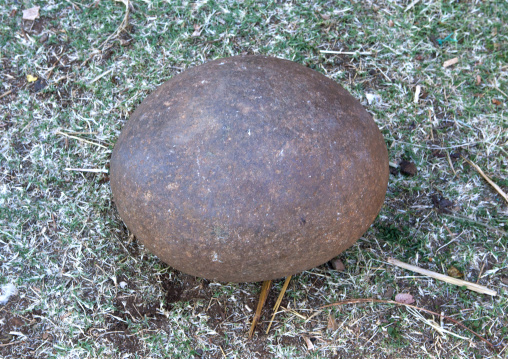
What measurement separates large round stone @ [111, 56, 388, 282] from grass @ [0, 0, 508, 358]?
61 centimetres

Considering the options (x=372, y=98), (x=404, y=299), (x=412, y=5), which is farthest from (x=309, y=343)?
(x=412, y=5)

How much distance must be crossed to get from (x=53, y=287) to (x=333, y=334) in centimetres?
167

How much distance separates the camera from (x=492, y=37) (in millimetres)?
3172

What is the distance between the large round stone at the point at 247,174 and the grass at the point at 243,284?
23.9 inches

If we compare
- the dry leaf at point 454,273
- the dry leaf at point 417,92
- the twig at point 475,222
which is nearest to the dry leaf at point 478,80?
the dry leaf at point 417,92

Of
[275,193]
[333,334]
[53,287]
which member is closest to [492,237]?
[333,334]

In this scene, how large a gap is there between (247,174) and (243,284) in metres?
0.99

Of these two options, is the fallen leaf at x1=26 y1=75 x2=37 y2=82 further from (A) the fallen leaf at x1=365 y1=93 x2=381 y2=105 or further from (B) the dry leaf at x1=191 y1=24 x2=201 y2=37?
(A) the fallen leaf at x1=365 y1=93 x2=381 y2=105

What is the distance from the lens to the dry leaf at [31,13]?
3199 mm

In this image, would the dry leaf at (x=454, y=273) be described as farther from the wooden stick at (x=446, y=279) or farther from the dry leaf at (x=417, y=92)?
the dry leaf at (x=417, y=92)

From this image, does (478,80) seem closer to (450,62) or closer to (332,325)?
(450,62)

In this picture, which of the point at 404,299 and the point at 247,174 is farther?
the point at 404,299

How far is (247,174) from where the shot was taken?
173cm

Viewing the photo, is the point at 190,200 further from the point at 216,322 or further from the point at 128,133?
the point at 216,322
